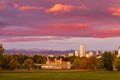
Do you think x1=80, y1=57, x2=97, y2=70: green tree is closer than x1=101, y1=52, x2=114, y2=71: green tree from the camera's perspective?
No

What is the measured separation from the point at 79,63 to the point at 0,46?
84.1 m

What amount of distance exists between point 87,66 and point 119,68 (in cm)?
2077

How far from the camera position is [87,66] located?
6073 inches

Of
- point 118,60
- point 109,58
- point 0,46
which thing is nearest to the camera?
point 0,46

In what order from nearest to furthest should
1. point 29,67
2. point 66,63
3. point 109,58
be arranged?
point 109,58 → point 29,67 → point 66,63

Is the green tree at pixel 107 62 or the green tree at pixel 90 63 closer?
the green tree at pixel 107 62

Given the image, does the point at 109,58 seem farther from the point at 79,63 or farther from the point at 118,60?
the point at 79,63

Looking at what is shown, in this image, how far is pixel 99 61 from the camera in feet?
467

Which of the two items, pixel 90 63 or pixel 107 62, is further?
pixel 90 63

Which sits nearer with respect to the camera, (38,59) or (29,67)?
(29,67)

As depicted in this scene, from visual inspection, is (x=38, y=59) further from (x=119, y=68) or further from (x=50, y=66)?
(x=119, y=68)

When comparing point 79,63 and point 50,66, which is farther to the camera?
point 50,66

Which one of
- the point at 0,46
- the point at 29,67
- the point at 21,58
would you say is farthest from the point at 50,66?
the point at 0,46

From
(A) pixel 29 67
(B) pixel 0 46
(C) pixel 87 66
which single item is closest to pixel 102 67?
(C) pixel 87 66
